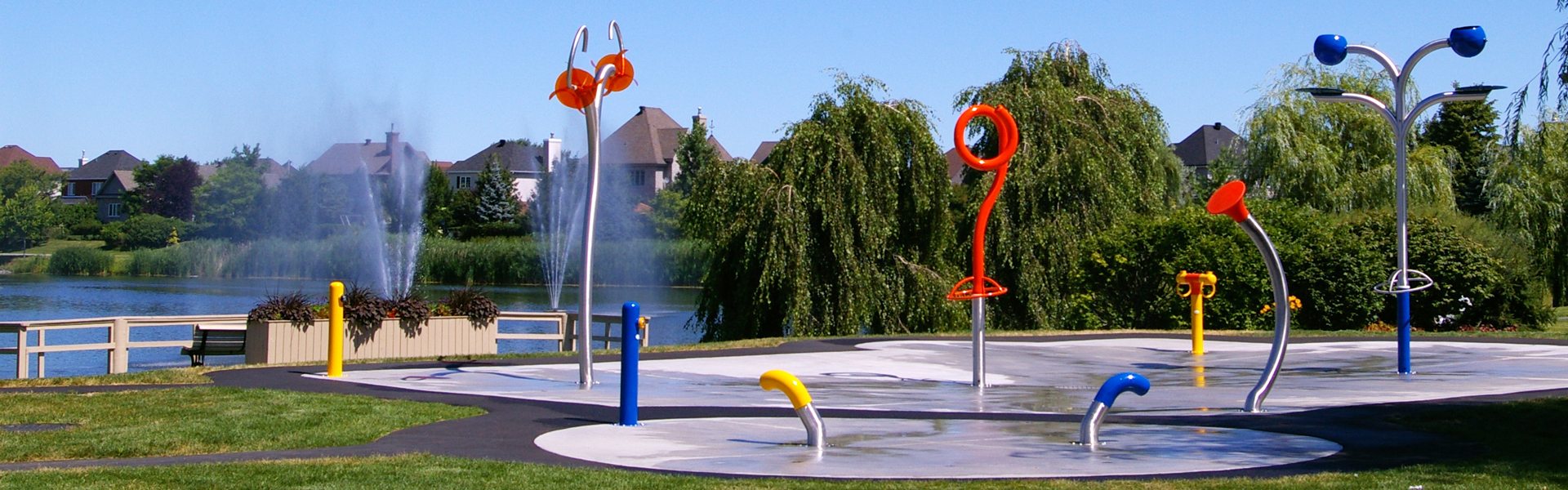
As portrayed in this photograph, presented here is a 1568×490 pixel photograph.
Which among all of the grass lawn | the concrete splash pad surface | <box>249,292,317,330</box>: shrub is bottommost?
the grass lawn

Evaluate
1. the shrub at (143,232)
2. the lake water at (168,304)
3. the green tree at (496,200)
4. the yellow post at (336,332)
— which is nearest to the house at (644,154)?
the green tree at (496,200)

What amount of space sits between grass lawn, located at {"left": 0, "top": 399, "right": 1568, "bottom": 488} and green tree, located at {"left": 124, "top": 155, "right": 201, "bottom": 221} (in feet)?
294

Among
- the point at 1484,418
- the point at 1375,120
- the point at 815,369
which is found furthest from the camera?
the point at 1375,120

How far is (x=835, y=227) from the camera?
27.6 meters

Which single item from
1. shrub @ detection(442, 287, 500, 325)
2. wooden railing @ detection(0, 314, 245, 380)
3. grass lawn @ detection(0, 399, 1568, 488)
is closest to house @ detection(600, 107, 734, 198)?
shrub @ detection(442, 287, 500, 325)

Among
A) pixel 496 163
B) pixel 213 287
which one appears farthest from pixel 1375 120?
pixel 496 163

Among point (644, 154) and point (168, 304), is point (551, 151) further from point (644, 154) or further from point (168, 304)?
point (168, 304)

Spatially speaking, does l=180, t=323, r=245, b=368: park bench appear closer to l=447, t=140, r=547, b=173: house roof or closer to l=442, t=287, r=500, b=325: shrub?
l=442, t=287, r=500, b=325: shrub

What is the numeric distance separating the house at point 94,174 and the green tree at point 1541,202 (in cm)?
11265

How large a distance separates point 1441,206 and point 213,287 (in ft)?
135

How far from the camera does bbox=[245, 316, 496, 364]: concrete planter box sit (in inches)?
784

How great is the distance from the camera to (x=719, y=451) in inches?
400

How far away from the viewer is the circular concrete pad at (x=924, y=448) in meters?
9.18

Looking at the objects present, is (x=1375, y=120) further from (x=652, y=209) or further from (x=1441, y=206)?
(x=652, y=209)
